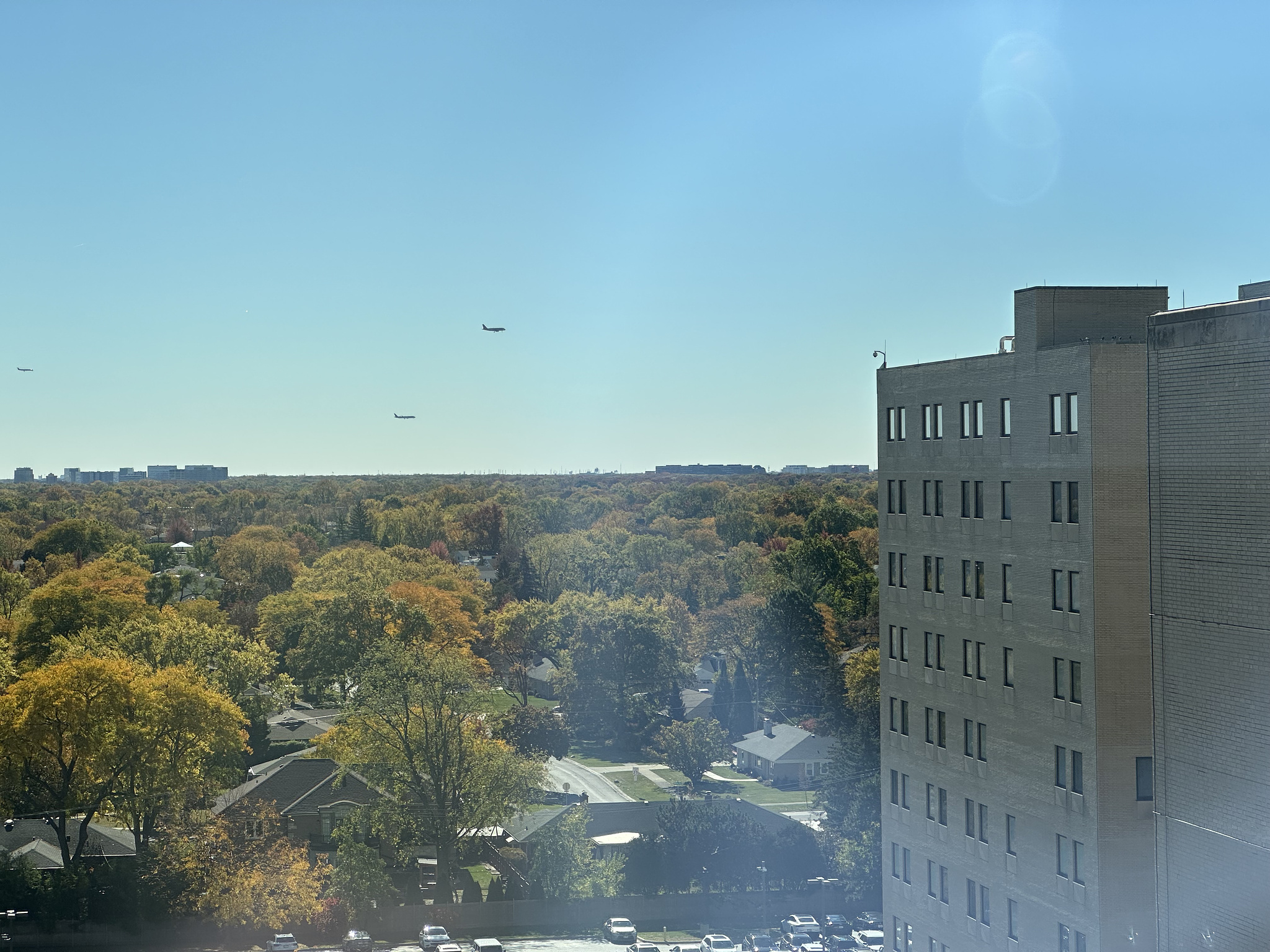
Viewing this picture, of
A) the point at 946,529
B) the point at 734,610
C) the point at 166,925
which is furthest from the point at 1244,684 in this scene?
the point at 734,610

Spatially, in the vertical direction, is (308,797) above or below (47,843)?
above

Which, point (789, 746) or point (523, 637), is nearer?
point (789, 746)

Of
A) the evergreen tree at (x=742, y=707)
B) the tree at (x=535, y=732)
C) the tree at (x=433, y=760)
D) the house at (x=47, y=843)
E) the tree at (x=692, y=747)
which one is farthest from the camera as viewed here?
the evergreen tree at (x=742, y=707)

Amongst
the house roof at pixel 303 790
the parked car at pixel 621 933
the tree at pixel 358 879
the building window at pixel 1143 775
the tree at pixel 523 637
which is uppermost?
the building window at pixel 1143 775

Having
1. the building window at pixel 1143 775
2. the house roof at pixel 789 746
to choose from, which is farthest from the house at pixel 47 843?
the building window at pixel 1143 775

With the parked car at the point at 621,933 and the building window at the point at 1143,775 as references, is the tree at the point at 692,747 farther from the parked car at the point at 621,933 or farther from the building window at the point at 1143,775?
the building window at the point at 1143,775

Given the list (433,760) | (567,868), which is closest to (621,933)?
(567,868)

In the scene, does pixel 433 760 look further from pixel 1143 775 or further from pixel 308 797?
pixel 1143 775
